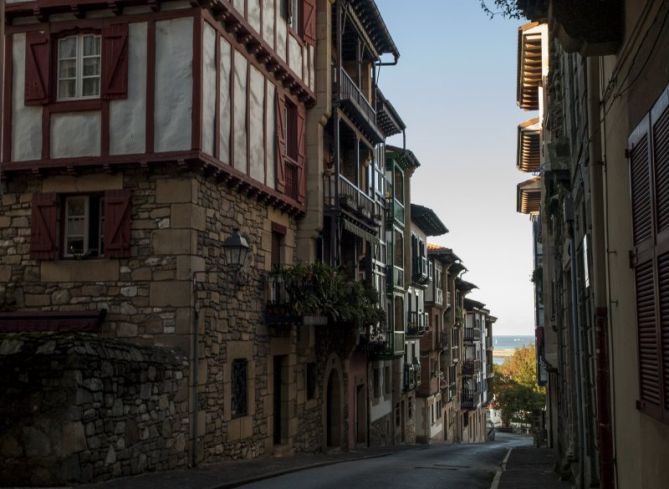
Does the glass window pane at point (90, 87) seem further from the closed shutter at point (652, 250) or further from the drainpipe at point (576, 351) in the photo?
the closed shutter at point (652, 250)

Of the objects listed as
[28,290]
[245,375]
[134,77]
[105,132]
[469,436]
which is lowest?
[469,436]

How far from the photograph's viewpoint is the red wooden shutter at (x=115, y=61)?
15.8 metres

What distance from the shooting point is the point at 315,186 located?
2233 centimetres

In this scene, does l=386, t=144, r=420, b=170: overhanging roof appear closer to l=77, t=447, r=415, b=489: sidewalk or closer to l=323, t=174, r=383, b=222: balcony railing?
l=323, t=174, r=383, b=222: balcony railing

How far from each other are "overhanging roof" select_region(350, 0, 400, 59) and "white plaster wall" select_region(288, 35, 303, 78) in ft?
15.7

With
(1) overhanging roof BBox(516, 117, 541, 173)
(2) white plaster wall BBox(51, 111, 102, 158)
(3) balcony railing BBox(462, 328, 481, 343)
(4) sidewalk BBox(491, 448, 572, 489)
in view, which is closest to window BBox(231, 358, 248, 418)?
(2) white plaster wall BBox(51, 111, 102, 158)

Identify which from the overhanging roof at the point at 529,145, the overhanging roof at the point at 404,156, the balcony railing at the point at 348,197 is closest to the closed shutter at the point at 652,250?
the balcony railing at the point at 348,197

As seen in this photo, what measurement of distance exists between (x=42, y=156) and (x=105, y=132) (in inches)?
53.1

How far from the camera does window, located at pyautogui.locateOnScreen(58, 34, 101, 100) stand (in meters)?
16.2

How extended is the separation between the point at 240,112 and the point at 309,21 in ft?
18.7

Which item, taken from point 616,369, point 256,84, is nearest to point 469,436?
point 256,84

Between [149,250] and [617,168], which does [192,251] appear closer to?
[149,250]

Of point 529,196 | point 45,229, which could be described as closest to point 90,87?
point 45,229

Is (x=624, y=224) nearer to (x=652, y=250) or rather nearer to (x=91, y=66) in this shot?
Answer: (x=652, y=250)
